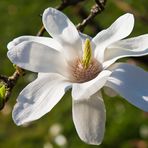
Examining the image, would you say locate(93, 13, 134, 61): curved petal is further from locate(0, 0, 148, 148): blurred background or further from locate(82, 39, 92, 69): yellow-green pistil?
locate(0, 0, 148, 148): blurred background

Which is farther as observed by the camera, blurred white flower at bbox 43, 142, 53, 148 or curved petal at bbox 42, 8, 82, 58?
blurred white flower at bbox 43, 142, 53, 148

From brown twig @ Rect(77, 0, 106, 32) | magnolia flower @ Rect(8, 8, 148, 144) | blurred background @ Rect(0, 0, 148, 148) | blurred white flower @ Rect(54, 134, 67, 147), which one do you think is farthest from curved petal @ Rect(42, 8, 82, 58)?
blurred white flower @ Rect(54, 134, 67, 147)

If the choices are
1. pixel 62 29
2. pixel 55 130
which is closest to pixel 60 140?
pixel 55 130

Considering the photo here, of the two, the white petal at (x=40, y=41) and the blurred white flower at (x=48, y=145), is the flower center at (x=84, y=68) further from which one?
the blurred white flower at (x=48, y=145)

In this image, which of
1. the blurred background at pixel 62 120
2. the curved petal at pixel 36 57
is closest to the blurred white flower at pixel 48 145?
the blurred background at pixel 62 120

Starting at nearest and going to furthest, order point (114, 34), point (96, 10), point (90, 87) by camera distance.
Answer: point (90, 87) < point (114, 34) < point (96, 10)

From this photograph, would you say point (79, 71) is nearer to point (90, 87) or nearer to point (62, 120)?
point (90, 87)

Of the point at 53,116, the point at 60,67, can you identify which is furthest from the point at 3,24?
the point at 60,67
